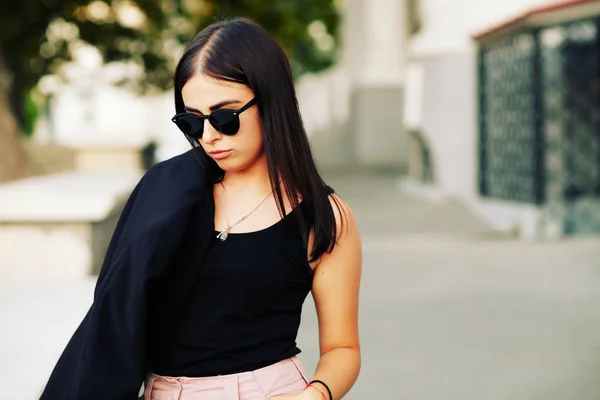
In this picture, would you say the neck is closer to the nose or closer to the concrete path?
the nose

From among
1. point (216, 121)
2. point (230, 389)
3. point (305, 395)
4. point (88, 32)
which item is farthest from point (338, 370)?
point (88, 32)

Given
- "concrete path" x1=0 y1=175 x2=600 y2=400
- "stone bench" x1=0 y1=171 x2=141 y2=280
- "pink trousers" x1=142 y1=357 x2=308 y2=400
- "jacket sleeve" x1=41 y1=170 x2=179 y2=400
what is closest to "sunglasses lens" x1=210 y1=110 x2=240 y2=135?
"jacket sleeve" x1=41 y1=170 x2=179 y2=400

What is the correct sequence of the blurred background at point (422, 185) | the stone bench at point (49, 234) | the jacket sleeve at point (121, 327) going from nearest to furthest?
the jacket sleeve at point (121, 327) < the blurred background at point (422, 185) < the stone bench at point (49, 234)

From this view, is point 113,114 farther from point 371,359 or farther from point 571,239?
point 371,359

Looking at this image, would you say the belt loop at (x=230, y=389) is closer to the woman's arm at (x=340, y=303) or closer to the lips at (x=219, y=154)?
the woman's arm at (x=340, y=303)

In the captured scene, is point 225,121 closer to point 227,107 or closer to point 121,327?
point 227,107

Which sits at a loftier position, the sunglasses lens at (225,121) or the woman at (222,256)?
the sunglasses lens at (225,121)

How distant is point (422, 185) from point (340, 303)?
1721 cm

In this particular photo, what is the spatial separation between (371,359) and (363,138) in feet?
74.8

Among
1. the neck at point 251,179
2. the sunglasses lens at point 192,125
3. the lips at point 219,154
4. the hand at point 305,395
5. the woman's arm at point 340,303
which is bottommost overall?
the hand at point 305,395

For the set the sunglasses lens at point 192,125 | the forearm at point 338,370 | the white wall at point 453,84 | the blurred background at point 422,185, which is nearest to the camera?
the sunglasses lens at point 192,125

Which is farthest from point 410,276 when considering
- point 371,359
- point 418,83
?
point 418,83

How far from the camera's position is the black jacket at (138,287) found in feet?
6.87

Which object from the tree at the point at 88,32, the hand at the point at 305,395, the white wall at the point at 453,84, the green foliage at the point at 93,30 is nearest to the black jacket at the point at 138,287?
the hand at the point at 305,395
